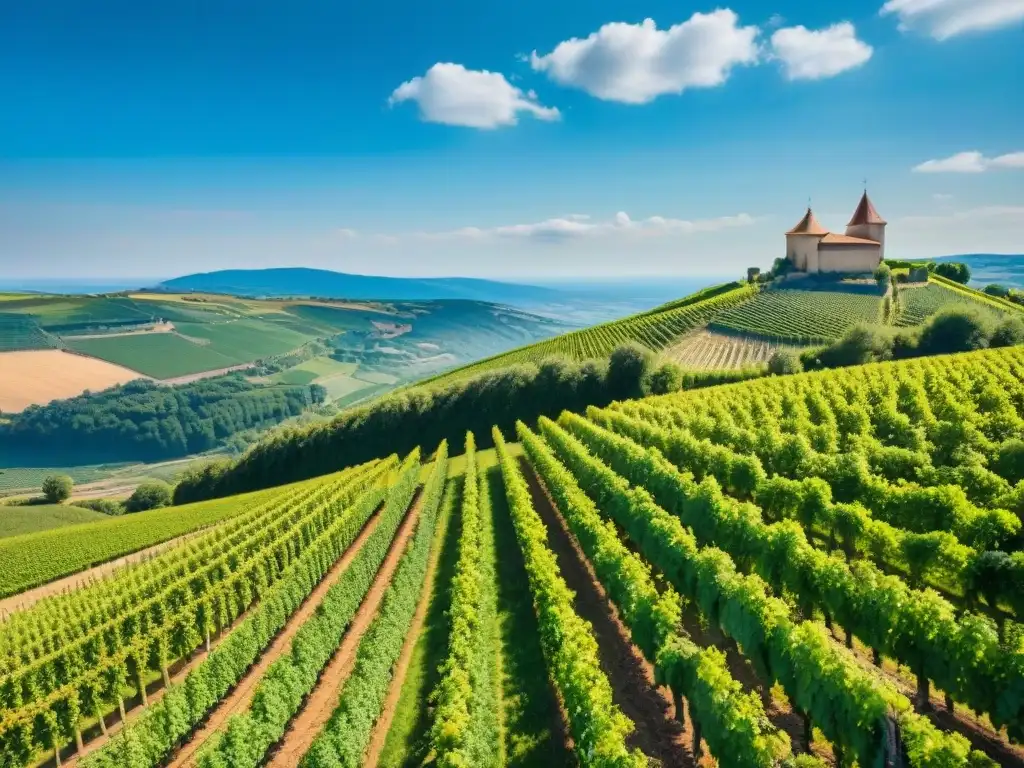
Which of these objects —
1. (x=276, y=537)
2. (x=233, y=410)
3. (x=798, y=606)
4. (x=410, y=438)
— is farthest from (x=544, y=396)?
(x=233, y=410)

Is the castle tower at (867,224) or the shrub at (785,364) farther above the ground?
the castle tower at (867,224)

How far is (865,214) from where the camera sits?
3925 inches

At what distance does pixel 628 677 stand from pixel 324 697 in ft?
29.6

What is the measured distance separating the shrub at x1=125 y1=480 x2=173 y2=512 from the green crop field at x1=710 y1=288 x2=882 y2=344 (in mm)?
77445

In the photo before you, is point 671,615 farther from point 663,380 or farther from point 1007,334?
point 1007,334

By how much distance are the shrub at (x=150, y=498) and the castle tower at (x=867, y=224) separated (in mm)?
116400

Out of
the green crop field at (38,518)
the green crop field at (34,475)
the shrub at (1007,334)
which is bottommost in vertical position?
the green crop field at (34,475)

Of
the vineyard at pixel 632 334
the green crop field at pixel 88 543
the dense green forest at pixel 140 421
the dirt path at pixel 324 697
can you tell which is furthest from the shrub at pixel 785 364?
the dense green forest at pixel 140 421

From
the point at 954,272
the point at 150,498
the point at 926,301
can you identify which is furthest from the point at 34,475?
the point at 954,272

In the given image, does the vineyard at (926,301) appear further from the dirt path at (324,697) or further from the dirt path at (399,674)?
the dirt path at (324,697)

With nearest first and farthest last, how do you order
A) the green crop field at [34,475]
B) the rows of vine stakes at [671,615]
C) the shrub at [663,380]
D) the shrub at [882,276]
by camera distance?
the rows of vine stakes at [671,615] → the shrub at [663,380] → the shrub at [882,276] → the green crop field at [34,475]

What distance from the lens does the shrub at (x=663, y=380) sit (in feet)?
189

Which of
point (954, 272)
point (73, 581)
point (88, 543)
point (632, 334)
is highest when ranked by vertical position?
→ point (954, 272)

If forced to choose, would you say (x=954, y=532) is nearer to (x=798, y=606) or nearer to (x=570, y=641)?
(x=798, y=606)
